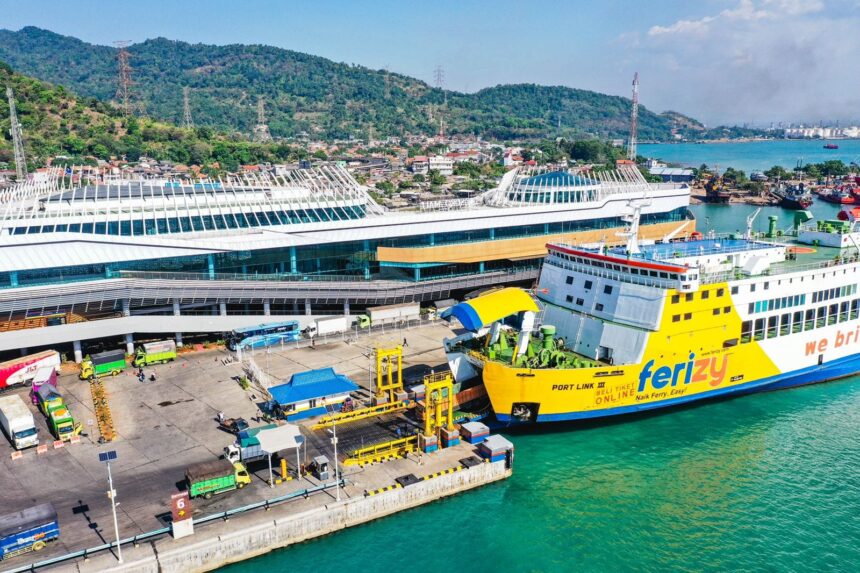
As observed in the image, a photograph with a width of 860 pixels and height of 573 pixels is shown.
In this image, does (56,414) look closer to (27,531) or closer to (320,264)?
(27,531)

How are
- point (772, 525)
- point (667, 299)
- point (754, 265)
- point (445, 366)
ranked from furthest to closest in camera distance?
1. point (445, 366)
2. point (754, 265)
3. point (667, 299)
4. point (772, 525)

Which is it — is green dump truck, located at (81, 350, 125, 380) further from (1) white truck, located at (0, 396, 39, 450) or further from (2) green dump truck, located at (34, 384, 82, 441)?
(1) white truck, located at (0, 396, 39, 450)

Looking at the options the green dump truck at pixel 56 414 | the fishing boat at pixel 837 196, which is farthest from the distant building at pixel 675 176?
the green dump truck at pixel 56 414

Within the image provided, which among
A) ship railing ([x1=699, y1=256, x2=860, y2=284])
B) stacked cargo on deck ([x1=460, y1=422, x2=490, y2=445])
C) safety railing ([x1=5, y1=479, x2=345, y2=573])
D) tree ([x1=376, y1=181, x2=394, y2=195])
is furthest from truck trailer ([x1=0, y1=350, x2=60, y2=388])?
tree ([x1=376, y1=181, x2=394, y2=195])

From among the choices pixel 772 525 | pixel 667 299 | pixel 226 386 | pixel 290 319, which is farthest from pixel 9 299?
pixel 772 525

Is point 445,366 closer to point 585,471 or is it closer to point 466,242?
point 585,471

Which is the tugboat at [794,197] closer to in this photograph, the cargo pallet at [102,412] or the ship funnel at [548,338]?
the ship funnel at [548,338]
